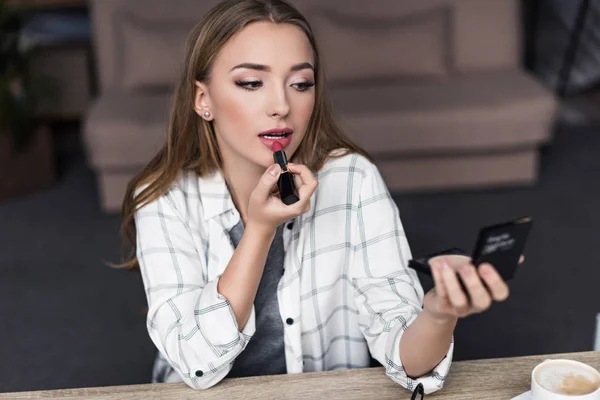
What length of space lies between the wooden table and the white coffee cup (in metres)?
0.07

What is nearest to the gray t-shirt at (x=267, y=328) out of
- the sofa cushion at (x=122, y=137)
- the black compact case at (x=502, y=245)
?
the black compact case at (x=502, y=245)

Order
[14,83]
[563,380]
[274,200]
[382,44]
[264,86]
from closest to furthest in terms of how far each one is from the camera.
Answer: [563,380] < [274,200] < [264,86] < [14,83] < [382,44]

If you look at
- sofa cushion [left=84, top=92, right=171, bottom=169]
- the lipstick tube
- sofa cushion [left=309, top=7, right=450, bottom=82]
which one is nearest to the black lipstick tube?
the lipstick tube

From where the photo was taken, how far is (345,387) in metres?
1.07

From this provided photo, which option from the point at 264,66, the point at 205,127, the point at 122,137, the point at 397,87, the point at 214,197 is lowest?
the point at 122,137

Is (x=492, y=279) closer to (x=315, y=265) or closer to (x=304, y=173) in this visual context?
(x=304, y=173)

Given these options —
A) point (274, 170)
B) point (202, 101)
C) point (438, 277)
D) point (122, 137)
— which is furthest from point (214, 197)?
point (122, 137)

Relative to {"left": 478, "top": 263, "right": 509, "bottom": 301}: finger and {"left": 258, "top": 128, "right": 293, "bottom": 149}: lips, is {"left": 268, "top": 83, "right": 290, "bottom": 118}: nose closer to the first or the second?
{"left": 258, "top": 128, "right": 293, "bottom": 149}: lips

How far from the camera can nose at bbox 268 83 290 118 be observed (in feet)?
3.83

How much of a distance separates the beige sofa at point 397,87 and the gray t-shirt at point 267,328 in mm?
1830

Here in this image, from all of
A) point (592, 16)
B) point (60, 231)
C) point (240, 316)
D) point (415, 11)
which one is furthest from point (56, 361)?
point (592, 16)

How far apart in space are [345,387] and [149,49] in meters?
2.66

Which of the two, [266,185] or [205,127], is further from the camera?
[205,127]

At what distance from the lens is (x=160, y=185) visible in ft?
4.25
